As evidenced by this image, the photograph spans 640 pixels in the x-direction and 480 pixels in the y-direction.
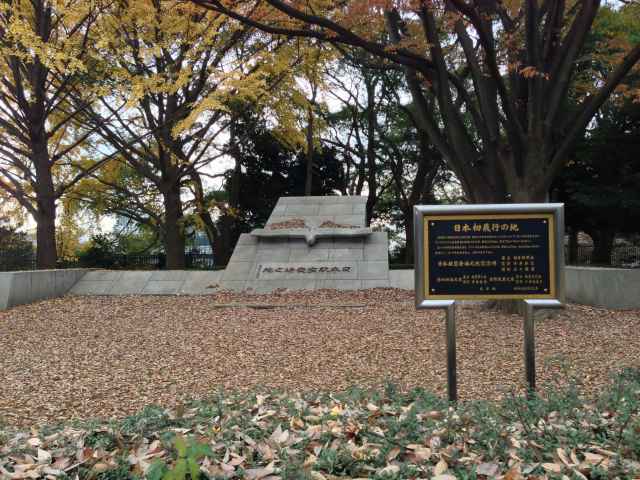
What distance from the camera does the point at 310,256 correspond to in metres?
12.2

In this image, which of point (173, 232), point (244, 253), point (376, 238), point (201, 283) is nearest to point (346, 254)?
point (376, 238)

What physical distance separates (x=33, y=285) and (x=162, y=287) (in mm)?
2463

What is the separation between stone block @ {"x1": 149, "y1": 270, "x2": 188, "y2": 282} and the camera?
12.2m

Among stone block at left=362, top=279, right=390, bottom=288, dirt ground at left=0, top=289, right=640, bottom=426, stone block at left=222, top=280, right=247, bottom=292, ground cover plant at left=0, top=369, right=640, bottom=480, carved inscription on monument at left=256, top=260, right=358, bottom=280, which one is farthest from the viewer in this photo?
carved inscription on monument at left=256, top=260, right=358, bottom=280

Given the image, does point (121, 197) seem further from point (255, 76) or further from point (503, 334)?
point (503, 334)

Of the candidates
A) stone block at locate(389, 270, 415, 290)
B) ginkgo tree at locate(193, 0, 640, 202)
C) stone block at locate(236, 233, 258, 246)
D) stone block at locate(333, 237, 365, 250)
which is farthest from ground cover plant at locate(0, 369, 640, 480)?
stone block at locate(236, 233, 258, 246)

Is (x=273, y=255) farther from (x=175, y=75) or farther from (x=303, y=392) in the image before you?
(x=303, y=392)

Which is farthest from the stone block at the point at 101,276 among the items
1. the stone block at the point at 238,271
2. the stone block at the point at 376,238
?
the stone block at the point at 376,238

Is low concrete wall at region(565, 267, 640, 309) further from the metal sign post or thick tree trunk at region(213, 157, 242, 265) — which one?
thick tree trunk at region(213, 157, 242, 265)

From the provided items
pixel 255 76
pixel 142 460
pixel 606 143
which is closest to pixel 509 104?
pixel 255 76

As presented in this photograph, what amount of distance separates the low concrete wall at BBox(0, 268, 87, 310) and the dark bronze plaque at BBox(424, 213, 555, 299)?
8680 mm

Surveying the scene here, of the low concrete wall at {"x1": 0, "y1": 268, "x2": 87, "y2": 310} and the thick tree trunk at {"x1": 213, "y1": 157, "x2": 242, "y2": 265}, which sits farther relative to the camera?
the thick tree trunk at {"x1": 213, "y1": 157, "x2": 242, "y2": 265}

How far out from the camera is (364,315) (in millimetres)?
8578

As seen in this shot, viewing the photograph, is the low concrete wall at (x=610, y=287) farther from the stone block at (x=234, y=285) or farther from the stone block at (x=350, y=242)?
the stone block at (x=234, y=285)
